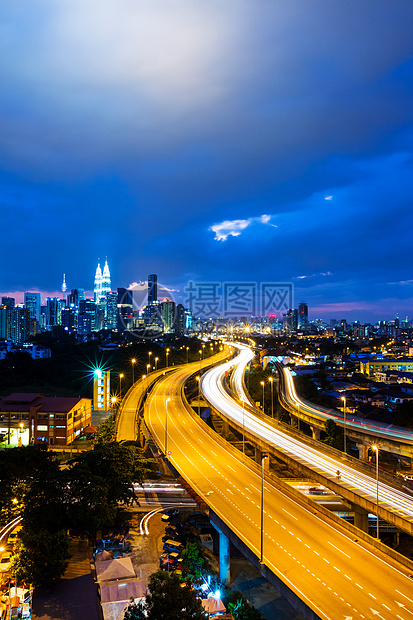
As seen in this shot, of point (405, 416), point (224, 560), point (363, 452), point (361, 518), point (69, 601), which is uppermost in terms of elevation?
point (405, 416)

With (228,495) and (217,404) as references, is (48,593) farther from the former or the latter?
(217,404)

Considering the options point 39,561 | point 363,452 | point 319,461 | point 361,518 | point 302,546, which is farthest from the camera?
point 363,452

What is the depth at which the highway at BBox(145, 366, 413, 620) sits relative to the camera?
14531 millimetres

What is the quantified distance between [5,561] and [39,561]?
16.3ft

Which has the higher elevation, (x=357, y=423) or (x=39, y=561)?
(x=357, y=423)

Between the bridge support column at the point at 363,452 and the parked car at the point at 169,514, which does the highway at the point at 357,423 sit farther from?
the parked car at the point at 169,514

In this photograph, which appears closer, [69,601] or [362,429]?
[69,601]

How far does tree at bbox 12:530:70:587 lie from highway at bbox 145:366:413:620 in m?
7.88

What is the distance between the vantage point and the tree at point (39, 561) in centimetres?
1898

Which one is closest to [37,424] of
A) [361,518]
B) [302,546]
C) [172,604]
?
[172,604]

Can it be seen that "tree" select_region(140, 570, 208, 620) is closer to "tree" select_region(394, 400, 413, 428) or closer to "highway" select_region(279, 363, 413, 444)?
"highway" select_region(279, 363, 413, 444)

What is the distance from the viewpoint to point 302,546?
1812cm

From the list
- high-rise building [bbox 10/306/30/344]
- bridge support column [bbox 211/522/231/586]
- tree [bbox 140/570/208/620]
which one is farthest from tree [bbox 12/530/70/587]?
high-rise building [bbox 10/306/30/344]

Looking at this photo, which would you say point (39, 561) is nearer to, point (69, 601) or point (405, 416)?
point (69, 601)
